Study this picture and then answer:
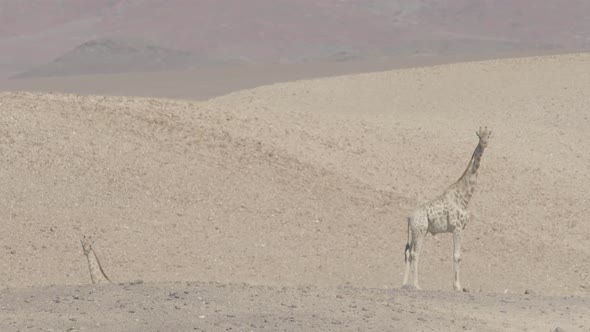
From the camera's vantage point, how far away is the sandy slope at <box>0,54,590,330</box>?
63.5 ft

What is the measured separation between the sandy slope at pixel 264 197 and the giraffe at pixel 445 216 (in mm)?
1615

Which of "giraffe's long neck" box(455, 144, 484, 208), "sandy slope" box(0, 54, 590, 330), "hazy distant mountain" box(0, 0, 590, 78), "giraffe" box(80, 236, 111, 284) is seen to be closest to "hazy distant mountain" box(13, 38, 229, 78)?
"hazy distant mountain" box(0, 0, 590, 78)

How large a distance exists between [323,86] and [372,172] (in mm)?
11826

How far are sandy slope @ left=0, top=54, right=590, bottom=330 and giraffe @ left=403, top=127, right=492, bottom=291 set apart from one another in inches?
63.6

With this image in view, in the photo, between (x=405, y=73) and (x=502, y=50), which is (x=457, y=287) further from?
(x=502, y=50)

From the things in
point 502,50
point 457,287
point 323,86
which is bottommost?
point 457,287

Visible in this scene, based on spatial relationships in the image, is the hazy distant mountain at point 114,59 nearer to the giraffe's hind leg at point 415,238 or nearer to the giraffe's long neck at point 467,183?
the giraffe's long neck at point 467,183

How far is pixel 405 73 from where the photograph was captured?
36531mm

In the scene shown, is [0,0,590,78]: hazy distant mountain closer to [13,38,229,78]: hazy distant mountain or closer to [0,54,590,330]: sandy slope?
[13,38,229,78]: hazy distant mountain

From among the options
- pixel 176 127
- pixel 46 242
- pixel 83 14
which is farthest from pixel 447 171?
pixel 83 14

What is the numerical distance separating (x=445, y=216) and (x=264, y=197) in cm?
563

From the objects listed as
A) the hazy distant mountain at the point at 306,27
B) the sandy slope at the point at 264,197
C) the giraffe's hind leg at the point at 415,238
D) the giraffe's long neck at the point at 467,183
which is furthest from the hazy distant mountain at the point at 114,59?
the giraffe's hind leg at the point at 415,238

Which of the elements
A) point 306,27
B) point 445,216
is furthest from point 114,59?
point 445,216

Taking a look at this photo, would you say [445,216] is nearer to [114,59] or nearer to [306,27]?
[114,59]
